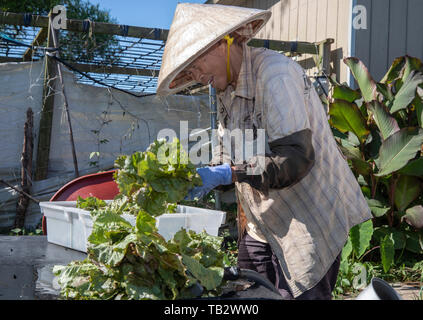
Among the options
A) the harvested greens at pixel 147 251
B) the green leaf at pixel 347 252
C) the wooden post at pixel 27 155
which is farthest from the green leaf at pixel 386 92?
the wooden post at pixel 27 155

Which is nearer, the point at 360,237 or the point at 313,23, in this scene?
the point at 360,237

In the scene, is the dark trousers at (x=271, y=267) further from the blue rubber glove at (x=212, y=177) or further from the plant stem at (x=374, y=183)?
the plant stem at (x=374, y=183)

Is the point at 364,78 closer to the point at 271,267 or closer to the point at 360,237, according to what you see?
the point at 360,237

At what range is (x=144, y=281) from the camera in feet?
4.51

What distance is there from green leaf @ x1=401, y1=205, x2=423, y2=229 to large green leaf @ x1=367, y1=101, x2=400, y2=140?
2.56 ft

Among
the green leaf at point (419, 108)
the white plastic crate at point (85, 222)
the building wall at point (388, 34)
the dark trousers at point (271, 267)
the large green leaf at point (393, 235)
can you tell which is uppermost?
the building wall at point (388, 34)

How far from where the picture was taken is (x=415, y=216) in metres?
4.55

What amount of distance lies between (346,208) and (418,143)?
2.67 metres

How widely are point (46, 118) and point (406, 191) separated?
168 inches

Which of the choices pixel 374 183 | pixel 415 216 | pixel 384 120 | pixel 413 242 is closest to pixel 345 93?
pixel 384 120

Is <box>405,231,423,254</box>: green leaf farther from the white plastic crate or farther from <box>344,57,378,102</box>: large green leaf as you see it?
the white plastic crate

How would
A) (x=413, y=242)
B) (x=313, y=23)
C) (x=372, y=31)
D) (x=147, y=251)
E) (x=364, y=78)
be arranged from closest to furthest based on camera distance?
1. (x=147, y=251)
2. (x=413, y=242)
3. (x=364, y=78)
4. (x=372, y=31)
5. (x=313, y=23)

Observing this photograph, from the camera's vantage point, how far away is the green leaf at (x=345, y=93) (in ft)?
16.8
